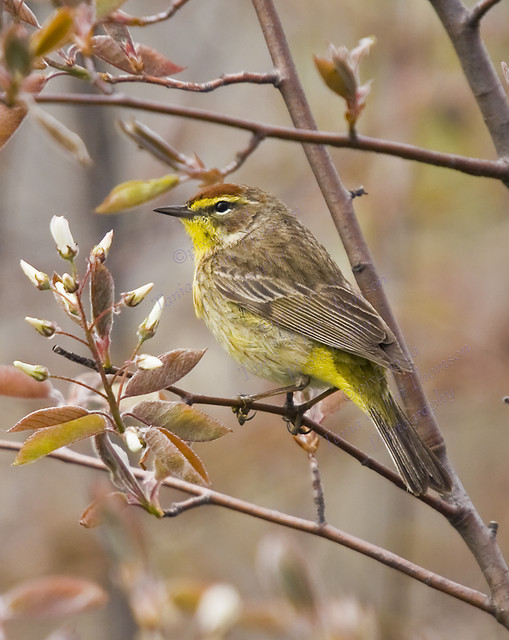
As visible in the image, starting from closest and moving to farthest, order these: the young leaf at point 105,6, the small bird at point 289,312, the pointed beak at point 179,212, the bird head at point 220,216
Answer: the young leaf at point 105,6 < the small bird at point 289,312 < the pointed beak at point 179,212 < the bird head at point 220,216

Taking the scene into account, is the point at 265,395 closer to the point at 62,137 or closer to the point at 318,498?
the point at 318,498

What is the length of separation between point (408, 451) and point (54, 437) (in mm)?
1545

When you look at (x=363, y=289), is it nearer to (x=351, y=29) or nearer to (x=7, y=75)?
(x=7, y=75)

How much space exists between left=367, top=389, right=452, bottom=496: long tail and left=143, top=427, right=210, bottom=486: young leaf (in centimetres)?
91

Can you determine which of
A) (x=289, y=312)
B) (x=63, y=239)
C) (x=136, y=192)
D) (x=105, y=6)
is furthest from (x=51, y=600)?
(x=289, y=312)

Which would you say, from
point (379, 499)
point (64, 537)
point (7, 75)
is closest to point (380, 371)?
point (7, 75)

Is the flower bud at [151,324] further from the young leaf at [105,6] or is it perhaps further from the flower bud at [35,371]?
the young leaf at [105,6]

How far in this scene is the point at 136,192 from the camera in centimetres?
198

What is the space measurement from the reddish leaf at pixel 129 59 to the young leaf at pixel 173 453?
0.97 meters

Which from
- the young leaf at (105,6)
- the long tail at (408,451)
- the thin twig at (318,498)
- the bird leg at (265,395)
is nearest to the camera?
the young leaf at (105,6)

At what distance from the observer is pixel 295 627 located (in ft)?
7.23

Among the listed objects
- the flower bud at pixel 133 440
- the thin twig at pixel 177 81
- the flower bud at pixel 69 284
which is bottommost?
the flower bud at pixel 133 440

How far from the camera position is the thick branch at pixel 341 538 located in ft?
7.79

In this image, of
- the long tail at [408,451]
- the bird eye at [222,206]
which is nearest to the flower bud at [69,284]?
the long tail at [408,451]
